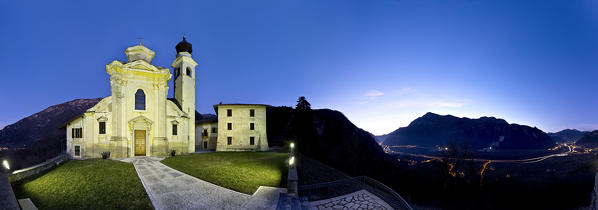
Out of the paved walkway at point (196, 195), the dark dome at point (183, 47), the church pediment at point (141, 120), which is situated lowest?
the paved walkway at point (196, 195)

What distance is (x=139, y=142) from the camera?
68.2 feet

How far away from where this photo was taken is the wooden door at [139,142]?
2067cm

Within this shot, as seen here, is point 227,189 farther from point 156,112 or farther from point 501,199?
point 501,199

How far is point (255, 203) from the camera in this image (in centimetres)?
851

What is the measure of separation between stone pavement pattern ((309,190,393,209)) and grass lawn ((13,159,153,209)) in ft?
23.5

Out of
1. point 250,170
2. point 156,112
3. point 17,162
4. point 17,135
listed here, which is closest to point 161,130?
point 156,112

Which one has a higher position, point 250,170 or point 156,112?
point 156,112

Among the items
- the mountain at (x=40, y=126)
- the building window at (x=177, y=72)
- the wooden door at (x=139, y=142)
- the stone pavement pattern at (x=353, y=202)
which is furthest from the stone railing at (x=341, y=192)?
the mountain at (x=40, y=126)

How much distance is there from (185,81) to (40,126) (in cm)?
11986

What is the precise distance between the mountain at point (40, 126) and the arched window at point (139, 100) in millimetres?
77689

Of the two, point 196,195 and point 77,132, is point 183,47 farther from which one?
point 196,195

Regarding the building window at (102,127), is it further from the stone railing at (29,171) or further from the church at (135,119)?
the stone railing at (29,171)

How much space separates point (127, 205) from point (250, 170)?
7358 millimetres

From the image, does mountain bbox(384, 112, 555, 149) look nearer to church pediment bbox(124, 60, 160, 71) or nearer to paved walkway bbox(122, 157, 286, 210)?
paved walkway bbox(122, 157, 286, 210)
